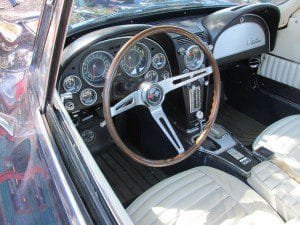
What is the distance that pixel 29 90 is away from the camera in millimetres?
1688

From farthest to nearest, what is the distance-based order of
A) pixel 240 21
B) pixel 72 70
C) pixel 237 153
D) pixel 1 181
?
pixel 240 21, pixel 237 153, pixel 72 70, pixel 1 181

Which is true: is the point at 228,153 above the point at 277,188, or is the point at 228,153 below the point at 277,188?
below

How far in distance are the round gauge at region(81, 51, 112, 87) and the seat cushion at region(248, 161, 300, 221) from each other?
0.94 meters

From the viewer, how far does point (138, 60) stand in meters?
2.09

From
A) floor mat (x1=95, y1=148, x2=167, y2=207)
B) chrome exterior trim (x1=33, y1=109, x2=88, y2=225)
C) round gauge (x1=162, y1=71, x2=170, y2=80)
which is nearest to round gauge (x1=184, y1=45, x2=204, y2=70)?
round gauge (x1=162, y1=71, x2=170, y2=80)

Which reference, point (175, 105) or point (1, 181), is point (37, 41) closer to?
point (1, 181)

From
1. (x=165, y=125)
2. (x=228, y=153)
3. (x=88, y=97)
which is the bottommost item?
(x=228, y=153)

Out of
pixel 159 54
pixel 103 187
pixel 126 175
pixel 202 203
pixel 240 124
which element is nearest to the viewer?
pixel 103 187

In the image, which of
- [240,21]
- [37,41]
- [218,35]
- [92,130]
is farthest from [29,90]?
[240,21]

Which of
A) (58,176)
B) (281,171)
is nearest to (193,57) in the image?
(281,171)

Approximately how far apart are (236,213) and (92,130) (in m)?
1.27

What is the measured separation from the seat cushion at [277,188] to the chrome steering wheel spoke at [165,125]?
405 millimetres

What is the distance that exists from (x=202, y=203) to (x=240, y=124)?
1.59 m

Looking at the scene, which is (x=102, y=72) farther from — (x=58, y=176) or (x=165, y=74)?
(x=58, y=176)
